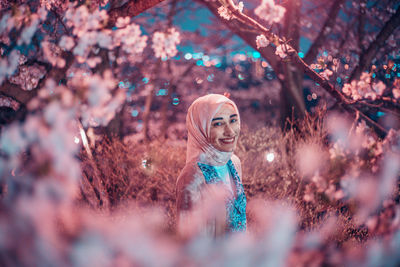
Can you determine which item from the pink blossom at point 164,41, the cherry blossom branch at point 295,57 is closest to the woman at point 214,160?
the pink blossom at point 164,41

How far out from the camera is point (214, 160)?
233 cm

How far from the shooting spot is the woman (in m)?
2.09

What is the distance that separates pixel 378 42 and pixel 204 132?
14.7 feet

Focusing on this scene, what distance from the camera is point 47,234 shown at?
0.86 m

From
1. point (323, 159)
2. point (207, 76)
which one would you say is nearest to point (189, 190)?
point (323, 159)

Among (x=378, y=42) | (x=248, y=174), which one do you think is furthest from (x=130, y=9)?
(x=378, y=42)

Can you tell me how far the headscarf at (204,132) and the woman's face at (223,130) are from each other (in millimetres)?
38

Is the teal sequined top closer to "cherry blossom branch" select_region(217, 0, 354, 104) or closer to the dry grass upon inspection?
"cherry blossom branch" select_region(217, 0, 354, 104)

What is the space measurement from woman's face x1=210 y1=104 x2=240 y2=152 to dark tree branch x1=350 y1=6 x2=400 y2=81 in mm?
3907

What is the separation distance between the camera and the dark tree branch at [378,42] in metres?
4.60

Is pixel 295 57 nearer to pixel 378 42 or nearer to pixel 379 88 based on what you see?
pixel 379 88

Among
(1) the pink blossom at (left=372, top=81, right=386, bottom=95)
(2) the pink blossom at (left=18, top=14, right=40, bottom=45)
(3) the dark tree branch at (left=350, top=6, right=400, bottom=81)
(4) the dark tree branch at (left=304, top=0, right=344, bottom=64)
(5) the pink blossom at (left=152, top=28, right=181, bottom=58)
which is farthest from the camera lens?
(4) the dark tree branch at (left=304, top=0, right=344, bottom=64)

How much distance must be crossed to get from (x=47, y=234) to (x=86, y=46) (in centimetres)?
119

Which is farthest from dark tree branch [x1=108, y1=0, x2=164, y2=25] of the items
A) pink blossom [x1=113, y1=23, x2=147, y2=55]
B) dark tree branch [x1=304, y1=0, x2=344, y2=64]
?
dark tree branch [x1=304, y1=0, x2=344, y2=64]
